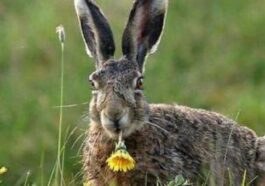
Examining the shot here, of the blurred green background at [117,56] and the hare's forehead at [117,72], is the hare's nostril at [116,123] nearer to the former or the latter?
the hare's forehead at [117,72]

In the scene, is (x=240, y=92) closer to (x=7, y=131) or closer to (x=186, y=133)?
(x=7, y=131)

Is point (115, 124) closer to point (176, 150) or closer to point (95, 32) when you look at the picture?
point (176, 150)

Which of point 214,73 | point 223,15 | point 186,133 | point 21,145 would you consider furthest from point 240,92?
point 186,133

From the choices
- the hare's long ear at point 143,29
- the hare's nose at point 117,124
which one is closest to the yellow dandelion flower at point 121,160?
the hare's nose at point 117,124

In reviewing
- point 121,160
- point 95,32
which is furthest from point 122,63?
point 121,160

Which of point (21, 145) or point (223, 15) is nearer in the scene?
point (21, 145)

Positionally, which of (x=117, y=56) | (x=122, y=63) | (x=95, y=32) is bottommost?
(x=117, y=56)

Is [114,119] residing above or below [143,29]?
below
